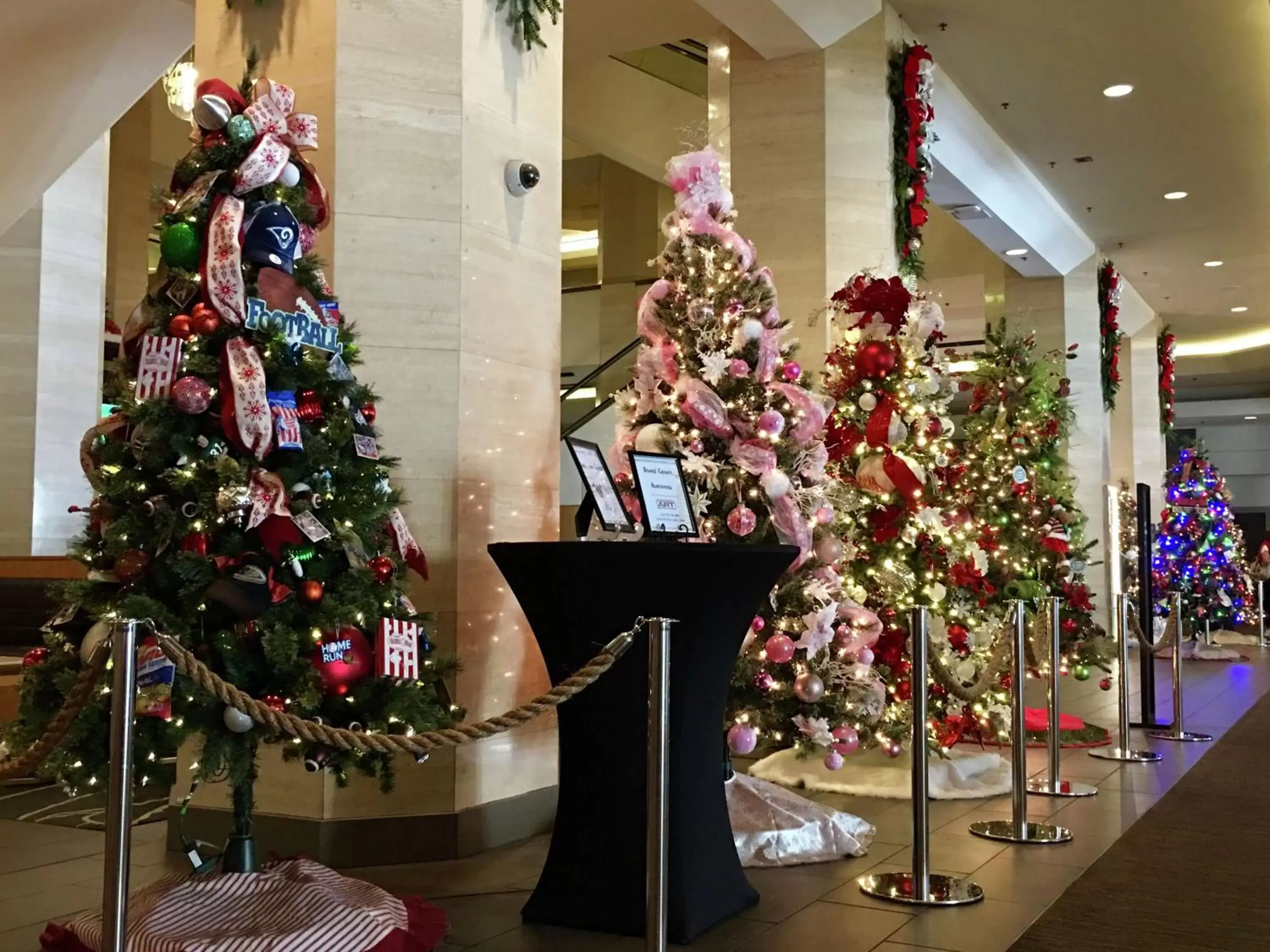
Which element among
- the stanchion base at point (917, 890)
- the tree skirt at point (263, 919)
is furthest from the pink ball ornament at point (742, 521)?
the tree skirt at point (263, 919)

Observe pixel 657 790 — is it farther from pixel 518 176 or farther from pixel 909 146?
pixel 909 146

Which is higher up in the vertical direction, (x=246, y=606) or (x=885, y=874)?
(x=246, y=606)

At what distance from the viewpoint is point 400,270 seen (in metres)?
4.37

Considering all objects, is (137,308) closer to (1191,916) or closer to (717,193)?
(717,193)

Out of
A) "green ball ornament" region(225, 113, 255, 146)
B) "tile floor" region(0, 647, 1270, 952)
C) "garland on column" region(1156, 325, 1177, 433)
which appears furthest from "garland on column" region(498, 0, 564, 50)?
"garland on column" region(1156, 325, 1177, 433)

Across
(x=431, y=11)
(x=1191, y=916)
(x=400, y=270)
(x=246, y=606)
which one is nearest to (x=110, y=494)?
(x=246, y=606)

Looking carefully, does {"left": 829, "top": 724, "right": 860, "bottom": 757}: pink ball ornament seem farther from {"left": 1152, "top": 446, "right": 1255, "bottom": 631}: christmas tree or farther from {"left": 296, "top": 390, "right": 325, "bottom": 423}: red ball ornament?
{"left": 1152, "top": 446, "right": 1255, "bottom": 631}: christmas tree

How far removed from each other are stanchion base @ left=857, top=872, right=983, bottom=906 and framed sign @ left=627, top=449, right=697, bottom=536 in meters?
1.27

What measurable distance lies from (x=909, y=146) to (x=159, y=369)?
19.9 feet

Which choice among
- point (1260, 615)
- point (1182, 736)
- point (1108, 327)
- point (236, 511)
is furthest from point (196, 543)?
point (1260, 615)

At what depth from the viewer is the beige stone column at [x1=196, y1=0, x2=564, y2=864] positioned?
429 centimetres

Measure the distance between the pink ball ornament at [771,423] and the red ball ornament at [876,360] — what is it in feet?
3.92

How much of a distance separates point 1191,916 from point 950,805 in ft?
5.48

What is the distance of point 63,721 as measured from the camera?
2668mm
